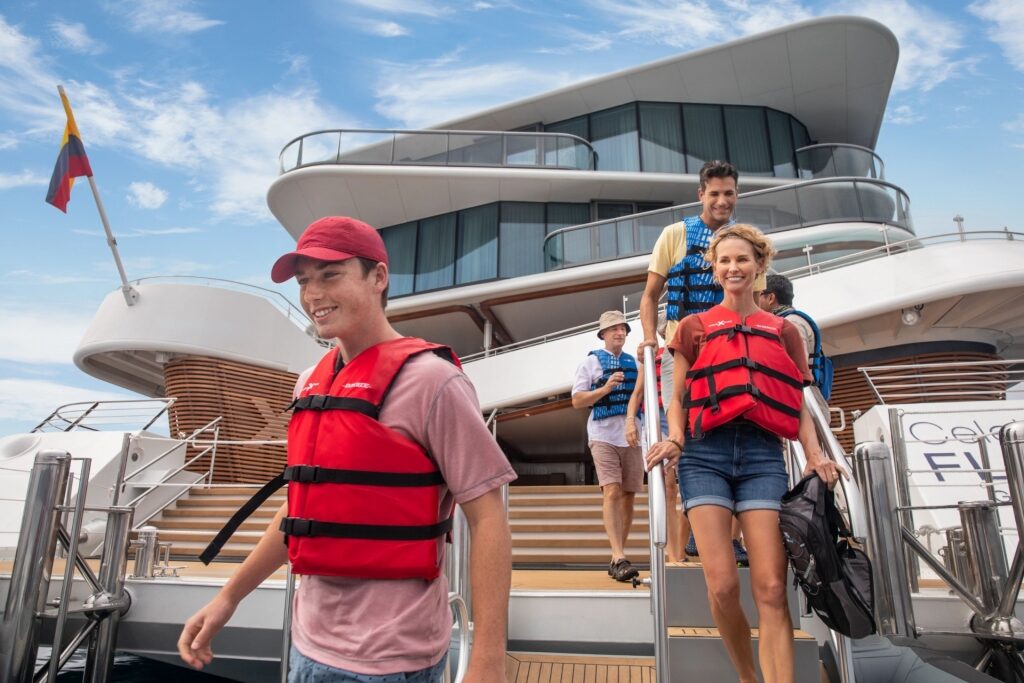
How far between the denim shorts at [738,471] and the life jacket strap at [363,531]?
4.99 feet

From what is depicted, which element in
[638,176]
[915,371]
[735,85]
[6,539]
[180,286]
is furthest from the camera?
[735,85]

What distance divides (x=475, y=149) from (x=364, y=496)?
641 inches

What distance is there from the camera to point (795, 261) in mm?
11312

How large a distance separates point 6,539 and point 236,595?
8665 mm

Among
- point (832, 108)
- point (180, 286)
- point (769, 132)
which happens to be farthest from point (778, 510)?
point (832, 108)

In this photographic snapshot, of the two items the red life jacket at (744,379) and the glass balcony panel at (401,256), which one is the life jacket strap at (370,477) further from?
the glass balcony panel at (401,256)

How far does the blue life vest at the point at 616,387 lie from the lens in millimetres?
5199

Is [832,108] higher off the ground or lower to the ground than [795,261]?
higher

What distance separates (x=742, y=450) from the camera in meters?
2.61

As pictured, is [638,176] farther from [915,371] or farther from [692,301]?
[692,301]

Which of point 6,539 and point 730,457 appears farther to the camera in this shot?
point 6,539

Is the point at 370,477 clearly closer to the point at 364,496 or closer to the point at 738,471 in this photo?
the point at 364,496

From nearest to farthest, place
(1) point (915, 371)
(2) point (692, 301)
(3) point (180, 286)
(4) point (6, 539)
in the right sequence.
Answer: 1. (2) point (692, 301)
2. (4) point (6, 539)
3. (1) point (915, 371)
4. (3) point (180, 286)

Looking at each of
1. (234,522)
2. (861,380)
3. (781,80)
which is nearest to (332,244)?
(234,522)
